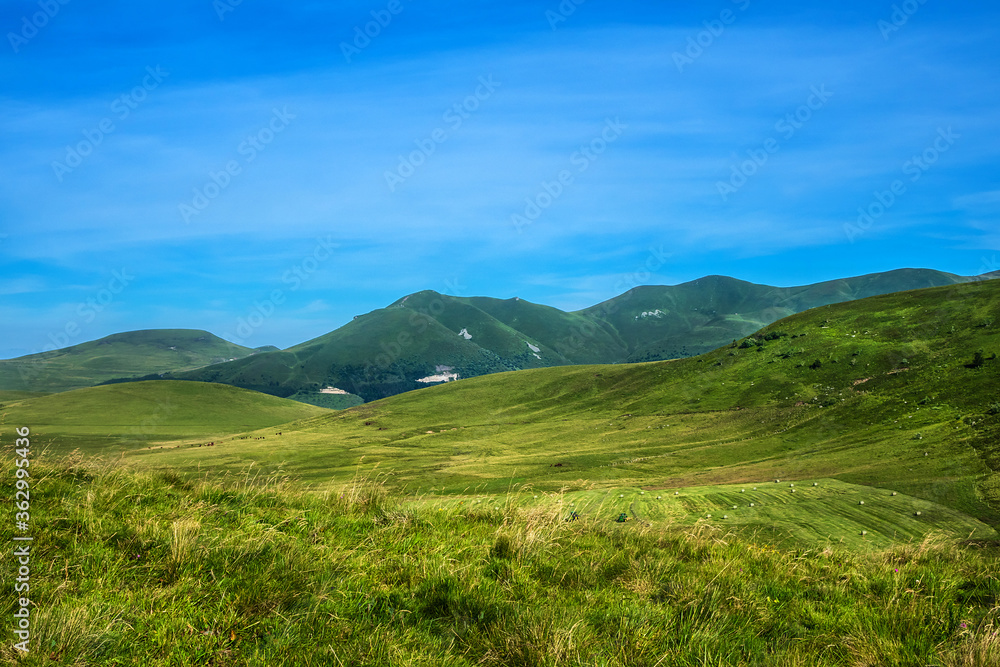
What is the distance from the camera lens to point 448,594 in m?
5.37

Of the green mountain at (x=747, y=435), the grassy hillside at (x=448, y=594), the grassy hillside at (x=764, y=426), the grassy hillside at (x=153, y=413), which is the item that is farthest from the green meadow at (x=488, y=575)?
the grassy hillside at (x=153, y=413)

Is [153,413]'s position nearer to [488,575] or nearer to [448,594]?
[488,575]

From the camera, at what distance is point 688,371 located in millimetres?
85250

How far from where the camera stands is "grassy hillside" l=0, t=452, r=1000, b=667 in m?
4.47

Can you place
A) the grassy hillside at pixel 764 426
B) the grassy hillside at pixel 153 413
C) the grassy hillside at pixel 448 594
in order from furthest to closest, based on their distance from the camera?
the grassy hillside at pixel 153 413 → the grassy hillside at pixel 764 426 → the grassy hillside at pixel 448 594

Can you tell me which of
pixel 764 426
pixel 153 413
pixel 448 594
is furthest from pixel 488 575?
pixel 153 413

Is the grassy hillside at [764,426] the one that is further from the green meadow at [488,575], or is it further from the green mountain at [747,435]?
the green meadow at [488,575]

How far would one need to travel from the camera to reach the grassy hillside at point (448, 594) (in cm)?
447

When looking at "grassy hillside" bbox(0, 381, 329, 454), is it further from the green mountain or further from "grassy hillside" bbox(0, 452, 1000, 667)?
"grassy hillside" bbox(0, 452, 1000, 667)

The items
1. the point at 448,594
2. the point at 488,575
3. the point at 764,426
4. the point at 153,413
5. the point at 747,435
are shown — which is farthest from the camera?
the point at 153,413

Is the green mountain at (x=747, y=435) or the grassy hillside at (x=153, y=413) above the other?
the grassy hillside at (x=153, y=413)

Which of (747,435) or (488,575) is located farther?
(747,435)

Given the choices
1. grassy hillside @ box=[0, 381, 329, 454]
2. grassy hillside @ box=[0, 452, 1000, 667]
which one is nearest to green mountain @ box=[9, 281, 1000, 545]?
grassy hillside @ box=[0, 452, 1000, 667]

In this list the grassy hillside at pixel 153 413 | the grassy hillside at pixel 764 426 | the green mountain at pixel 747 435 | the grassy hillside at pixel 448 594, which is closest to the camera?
the grassy hillside at pixel 448 594
